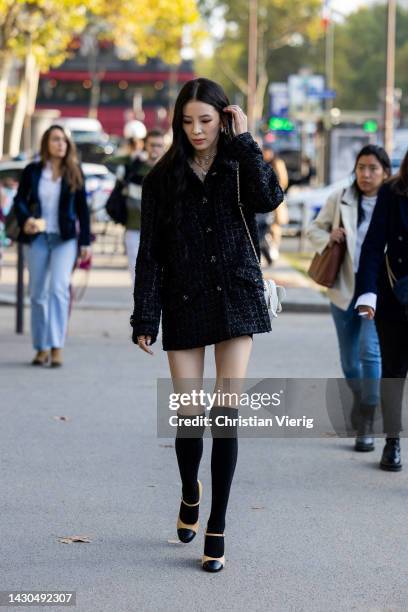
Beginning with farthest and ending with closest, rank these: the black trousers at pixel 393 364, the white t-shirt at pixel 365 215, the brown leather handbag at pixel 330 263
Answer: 1. the brown leather handbag at pixel 330 263
2. the white t-shirt at pixel 365 215
3. the black trousers at pixel 393 364

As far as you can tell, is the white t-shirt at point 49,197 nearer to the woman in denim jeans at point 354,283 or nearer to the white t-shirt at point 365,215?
the woman in denim jeans at point 354,283

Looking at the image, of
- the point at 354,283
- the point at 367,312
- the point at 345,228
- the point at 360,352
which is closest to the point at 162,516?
the point at 367,312

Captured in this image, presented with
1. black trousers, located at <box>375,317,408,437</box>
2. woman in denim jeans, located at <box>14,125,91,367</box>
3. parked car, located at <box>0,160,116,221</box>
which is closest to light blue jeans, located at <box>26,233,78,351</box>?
woman in denim jeans, located at <box>14,125,91,367</box>

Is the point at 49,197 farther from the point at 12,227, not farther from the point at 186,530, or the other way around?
the point at 186,530

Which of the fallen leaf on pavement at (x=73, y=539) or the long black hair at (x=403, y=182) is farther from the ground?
the long black hair at (x=403, y=182)

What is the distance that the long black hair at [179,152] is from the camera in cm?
541

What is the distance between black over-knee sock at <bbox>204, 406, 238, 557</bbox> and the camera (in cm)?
544

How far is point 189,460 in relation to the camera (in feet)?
18.6

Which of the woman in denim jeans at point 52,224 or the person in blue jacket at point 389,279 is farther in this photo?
the woman in denim jeans at point 52,224

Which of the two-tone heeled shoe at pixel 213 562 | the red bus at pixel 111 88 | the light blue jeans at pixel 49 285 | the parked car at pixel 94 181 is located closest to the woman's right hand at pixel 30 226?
the light blue jeans at pixel 49 285

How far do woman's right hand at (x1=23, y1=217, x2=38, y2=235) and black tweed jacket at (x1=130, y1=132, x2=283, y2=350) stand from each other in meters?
5.17

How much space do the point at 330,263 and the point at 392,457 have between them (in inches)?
52.1

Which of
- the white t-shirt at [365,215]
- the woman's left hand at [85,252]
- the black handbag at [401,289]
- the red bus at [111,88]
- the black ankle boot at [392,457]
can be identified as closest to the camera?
the black handbag at [401,289]

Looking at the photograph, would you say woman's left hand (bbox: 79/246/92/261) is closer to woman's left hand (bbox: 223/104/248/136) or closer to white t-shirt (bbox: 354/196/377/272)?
white t-shirt (bbox: 354/196/377/272)
